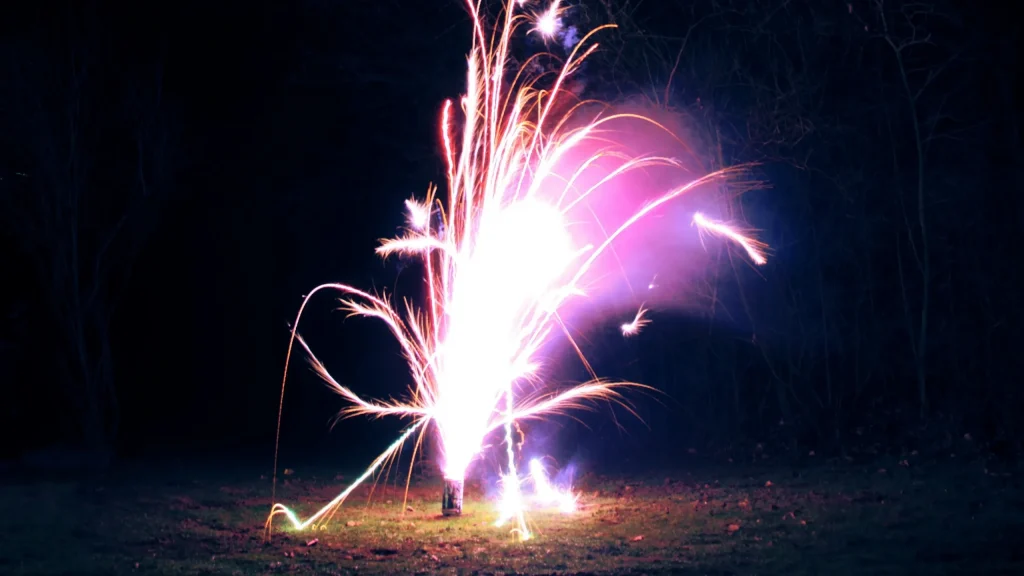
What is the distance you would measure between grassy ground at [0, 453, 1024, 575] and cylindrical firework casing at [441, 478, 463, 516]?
0.56 ft

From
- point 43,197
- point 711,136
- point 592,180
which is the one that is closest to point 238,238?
point 43,197

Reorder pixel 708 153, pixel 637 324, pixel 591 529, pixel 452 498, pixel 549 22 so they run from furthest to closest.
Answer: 1. pixel 637 324
2. pixel 708 153
3. pixel 549 22
4. pixel 452 498
5. pixel 591 529

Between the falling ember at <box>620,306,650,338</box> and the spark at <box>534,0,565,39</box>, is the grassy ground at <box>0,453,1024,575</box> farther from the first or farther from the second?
the spark at <box>534,0,565,39</box>

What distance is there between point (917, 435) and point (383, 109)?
10473 millimetres

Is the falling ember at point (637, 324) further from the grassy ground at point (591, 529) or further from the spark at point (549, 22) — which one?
the spark at point (549, 22)

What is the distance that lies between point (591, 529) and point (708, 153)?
804cm

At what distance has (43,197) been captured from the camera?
55.4ft

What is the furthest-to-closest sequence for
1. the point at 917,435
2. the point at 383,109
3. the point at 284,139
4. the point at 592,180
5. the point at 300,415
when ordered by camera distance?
the point at 300,415, the point at 284,139, the point at 383,109, the point at 592,180, the point at 917,435

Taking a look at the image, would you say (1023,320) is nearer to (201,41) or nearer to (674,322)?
(674,322)

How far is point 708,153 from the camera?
16.1m

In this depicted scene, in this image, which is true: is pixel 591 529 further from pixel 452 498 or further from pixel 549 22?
pixel 549 22

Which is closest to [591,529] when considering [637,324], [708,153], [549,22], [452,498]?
[452,498]

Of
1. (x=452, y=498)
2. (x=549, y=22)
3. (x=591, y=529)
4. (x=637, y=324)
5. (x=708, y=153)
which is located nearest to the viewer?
(x=591, y=529)

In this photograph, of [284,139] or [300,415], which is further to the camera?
[300,415]
